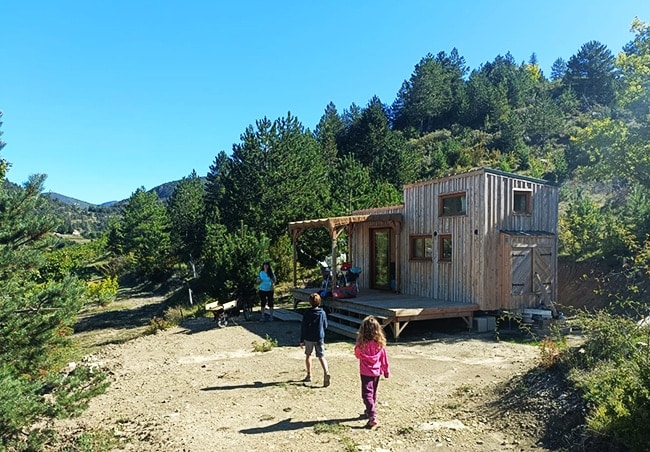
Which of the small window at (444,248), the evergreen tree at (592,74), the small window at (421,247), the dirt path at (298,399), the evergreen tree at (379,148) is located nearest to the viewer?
the dirt path at (298,399)

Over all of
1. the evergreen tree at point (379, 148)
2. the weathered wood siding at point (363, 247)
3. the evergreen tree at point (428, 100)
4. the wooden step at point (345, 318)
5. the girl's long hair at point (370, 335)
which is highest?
the evergreen tree at point (428, 100)

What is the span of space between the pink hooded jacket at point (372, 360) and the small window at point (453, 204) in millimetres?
8056

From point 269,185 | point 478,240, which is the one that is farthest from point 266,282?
point 269,185

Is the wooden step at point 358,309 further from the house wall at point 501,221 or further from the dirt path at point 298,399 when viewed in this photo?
the house wall at point 501,221

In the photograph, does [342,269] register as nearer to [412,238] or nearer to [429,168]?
[412,238]

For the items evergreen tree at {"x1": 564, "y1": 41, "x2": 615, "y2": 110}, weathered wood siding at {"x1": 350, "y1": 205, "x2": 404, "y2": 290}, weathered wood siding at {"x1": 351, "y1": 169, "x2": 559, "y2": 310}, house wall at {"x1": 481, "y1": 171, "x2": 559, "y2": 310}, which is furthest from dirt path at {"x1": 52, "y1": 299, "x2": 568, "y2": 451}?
evergreen tree at {"x1": 564, "y1": 41, "x2": 615, "y2": 110}

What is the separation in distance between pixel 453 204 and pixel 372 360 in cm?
863

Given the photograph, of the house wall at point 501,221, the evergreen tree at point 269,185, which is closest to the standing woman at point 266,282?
the house wall at point 501,221

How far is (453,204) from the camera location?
526 inches

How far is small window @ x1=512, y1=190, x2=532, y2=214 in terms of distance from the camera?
13039mm

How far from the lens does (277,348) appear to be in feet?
34.9

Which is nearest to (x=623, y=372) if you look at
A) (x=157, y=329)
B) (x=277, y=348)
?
(x=277, y=348)

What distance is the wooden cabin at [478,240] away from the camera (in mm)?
12305

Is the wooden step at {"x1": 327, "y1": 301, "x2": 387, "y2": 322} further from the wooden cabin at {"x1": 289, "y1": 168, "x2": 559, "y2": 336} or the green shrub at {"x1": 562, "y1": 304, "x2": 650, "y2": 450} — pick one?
the green shrub at {"x1": 562, "y1": 304, "x2": 650, "y2": 450}
